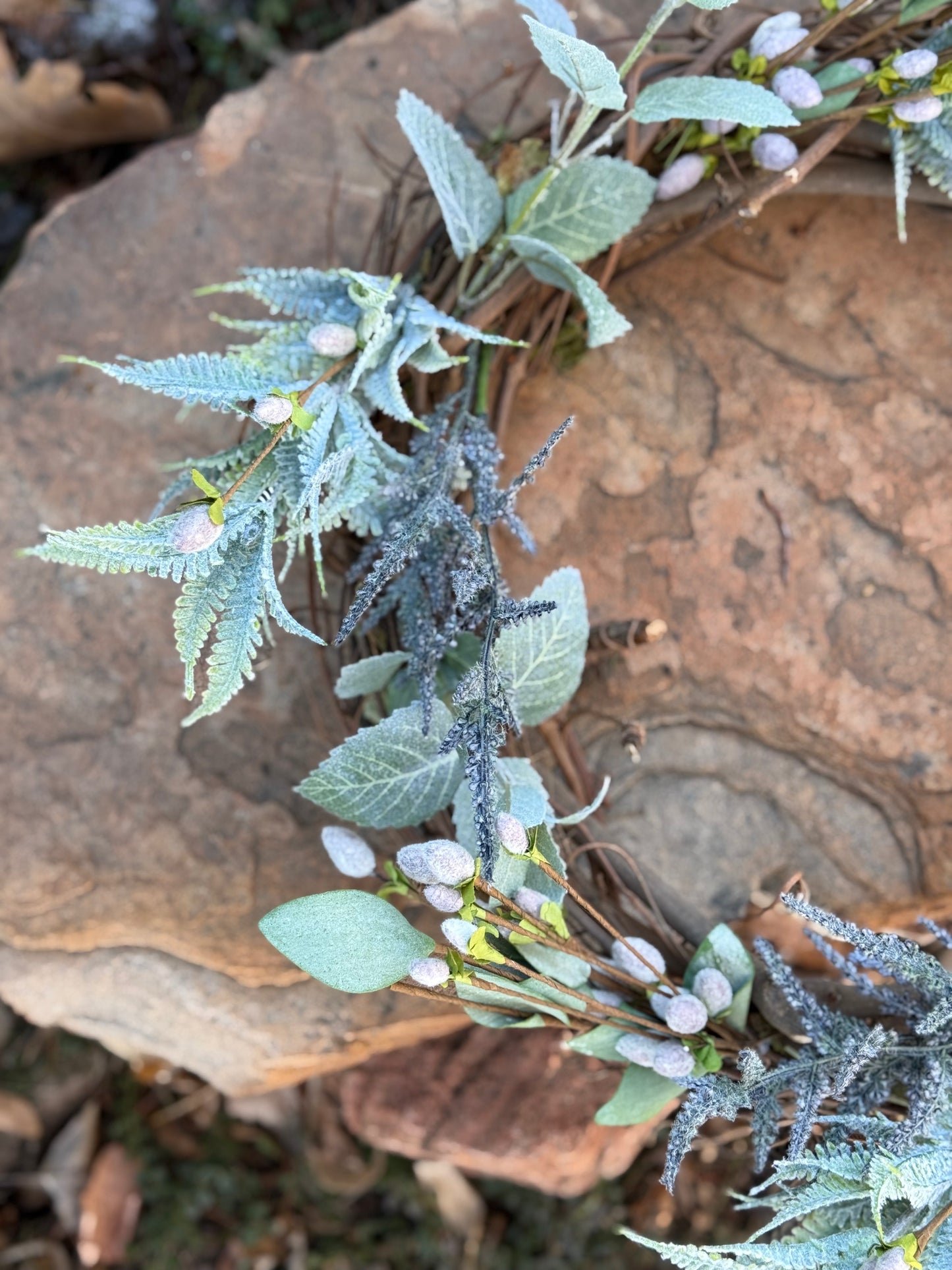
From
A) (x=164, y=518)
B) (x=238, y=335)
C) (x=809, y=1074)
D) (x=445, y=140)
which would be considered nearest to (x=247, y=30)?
(x=238, y=335)

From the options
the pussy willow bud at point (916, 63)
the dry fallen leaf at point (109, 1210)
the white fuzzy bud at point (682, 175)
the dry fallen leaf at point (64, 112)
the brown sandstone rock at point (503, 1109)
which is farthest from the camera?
the dry fallen leaf at point (109, 1210)

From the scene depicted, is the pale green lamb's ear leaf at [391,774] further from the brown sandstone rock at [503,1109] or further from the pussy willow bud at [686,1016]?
the brown sandstone rock at [503,1109]

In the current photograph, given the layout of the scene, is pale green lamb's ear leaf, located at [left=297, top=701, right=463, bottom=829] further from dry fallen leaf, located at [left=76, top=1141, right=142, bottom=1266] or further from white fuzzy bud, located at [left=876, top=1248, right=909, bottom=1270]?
→ dry fallen leaf, located at [left=76, top=1141, right=142, bottom=1266]

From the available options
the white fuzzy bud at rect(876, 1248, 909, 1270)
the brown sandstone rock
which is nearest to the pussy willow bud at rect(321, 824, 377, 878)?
the white fuzzy bud at rect(876, 1248, 909, 1270)

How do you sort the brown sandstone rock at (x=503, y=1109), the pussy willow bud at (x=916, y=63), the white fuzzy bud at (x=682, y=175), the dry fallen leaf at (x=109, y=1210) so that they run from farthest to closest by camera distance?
the dry fallen leaf at (x=109, y=1210) → the brown sandstone rock at (x=503, y=1109) → the white fuzzy bud at (x=682, y=175) → the pussy willow bud at (x=916, y=63)

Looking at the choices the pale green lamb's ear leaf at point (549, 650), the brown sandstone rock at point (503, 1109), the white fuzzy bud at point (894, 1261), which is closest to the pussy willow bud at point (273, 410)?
the pale green lamb's ear leaf at point (549, 650)
